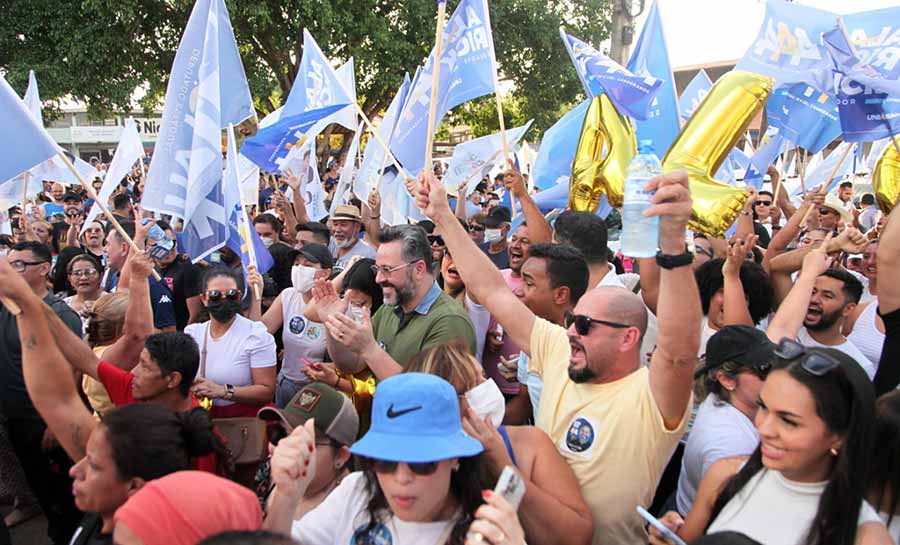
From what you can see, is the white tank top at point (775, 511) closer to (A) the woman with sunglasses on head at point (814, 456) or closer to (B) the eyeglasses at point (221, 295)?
(A) the woman with sunglasses on head at point (814, 456)

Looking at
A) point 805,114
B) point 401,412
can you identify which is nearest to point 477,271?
point 401,412

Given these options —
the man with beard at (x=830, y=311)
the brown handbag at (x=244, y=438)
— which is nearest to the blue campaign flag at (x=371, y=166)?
the brown handbag at (x=244, y=438)

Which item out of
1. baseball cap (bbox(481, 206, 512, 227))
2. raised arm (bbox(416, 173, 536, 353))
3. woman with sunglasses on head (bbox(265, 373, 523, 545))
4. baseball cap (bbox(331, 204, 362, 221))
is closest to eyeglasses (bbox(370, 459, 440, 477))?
woman with sunglasses on head (bbox(265, 373, 523, 545))

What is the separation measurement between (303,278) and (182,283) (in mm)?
1583

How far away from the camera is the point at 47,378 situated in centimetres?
278

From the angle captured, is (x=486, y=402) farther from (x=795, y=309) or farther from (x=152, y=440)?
(x=795, y=309)

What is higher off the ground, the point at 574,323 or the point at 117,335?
the point at 574,323

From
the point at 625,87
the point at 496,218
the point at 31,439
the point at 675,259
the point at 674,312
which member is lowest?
the point at 31,439

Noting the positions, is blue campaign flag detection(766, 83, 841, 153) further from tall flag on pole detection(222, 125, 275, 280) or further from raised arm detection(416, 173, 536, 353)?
tall flag on pole detection(222, 125, 275, 280)

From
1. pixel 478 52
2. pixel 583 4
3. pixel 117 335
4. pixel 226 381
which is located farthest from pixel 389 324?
pixel 583 4

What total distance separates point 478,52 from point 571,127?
176cm

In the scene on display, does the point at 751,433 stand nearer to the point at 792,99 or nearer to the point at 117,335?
the point at 117,335

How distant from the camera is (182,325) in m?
6.10

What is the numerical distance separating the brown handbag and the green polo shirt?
803 mm
